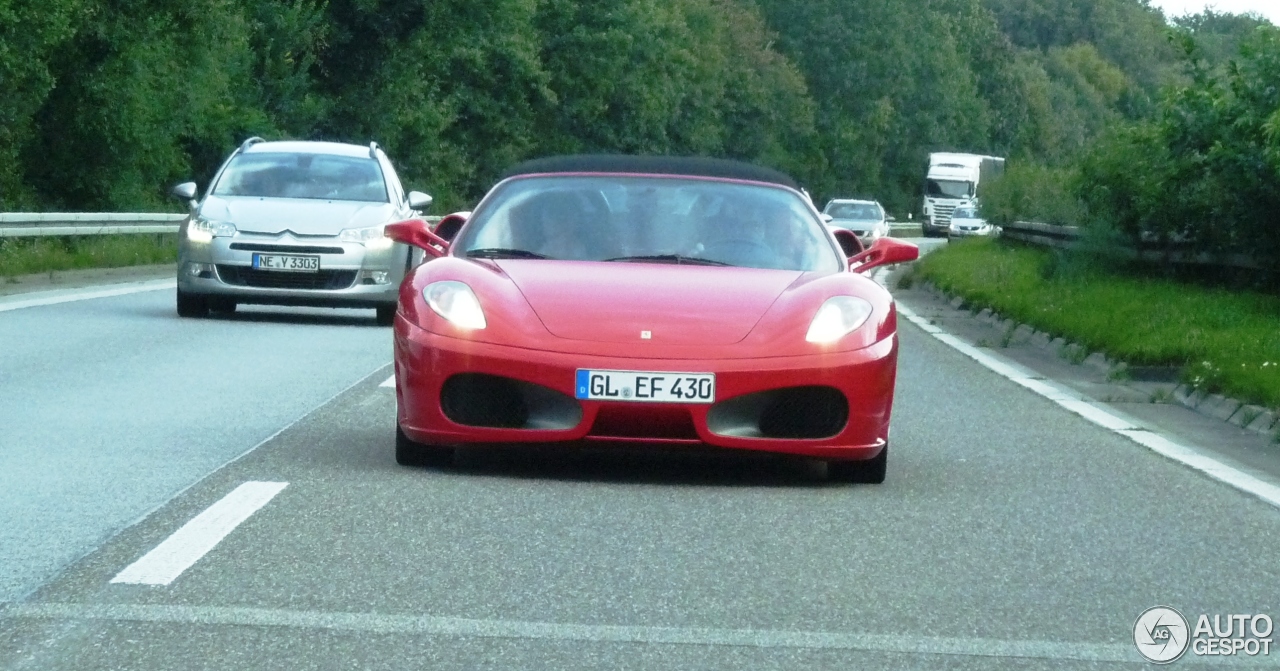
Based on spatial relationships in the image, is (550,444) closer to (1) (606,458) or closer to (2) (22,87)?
(1) (606,458)

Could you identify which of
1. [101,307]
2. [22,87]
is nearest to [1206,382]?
[101,307]

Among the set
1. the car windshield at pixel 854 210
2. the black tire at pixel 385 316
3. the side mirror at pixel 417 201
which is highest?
the side mirror at pixel 417 201

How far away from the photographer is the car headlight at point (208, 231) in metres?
17.4

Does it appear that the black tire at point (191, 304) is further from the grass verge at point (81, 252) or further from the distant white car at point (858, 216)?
the distant white car at point (858, 216)

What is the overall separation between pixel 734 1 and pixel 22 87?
7700 centimetres

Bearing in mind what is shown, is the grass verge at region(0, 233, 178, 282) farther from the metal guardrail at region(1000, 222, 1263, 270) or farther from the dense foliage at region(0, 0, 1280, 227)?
the metal guardrail at region(1000, 222, 1263, 270)

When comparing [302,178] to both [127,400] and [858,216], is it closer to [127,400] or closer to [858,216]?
[127,400]

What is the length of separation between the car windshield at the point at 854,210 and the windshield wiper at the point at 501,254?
140ft

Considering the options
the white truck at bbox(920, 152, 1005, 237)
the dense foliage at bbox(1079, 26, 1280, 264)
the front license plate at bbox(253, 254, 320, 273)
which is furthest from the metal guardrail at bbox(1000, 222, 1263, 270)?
the white truck at bbox(920, 152, 1005, 237)

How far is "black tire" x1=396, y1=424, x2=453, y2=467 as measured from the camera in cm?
842

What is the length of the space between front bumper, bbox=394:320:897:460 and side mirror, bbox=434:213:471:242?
4.81 feet

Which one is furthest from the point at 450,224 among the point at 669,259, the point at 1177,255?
the point at 1177,255

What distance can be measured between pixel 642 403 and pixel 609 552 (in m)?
1.46

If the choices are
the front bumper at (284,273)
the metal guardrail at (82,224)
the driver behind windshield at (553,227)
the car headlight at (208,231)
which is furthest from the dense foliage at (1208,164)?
the metal guardrail at (82,224)
